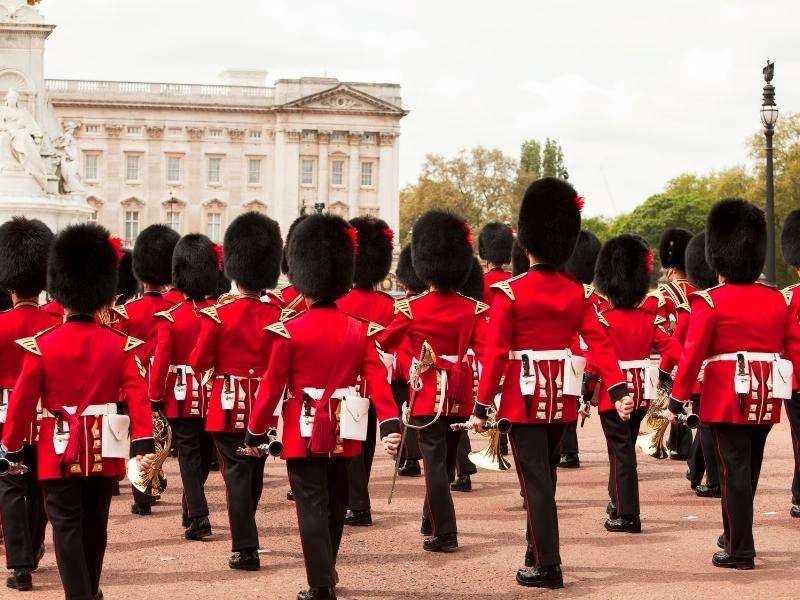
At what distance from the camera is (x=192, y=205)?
75062 mm

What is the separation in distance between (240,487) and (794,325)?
10.1 feet

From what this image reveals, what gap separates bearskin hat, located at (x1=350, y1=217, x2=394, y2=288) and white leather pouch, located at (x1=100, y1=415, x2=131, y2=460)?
141 inches

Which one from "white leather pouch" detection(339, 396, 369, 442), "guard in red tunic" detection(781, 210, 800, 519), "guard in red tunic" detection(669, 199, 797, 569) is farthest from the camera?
"guard in red tunic" detection(781, 210, 800, 519)

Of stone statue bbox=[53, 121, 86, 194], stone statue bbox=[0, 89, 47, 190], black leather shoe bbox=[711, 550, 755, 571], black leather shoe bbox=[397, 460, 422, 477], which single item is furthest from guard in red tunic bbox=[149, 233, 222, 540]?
stone statue bbox=[53, 121, 86, 194]

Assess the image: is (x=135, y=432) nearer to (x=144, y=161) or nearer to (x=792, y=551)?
(x=792, y=551)

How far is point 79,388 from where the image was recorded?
611 centimetres

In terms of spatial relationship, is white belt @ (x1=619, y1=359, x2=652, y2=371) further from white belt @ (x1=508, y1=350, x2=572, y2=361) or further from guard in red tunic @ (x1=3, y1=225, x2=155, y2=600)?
guard in red tunic @ (x1=3, y1=225, x2=155, y2=600)

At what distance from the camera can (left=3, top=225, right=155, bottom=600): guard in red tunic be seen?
19.8 ft

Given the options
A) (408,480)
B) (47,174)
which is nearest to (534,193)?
(408,480)

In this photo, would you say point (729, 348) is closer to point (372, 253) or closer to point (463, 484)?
point (372, 253)

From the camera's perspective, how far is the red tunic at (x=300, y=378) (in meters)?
6.38

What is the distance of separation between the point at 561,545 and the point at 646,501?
1.89 meters

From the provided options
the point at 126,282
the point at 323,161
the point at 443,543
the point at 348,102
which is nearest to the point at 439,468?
the point at 443,543

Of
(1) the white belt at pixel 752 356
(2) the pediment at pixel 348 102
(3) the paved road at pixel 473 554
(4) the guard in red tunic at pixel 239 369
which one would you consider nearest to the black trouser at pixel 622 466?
(3) the paved road at pixel 473 554
